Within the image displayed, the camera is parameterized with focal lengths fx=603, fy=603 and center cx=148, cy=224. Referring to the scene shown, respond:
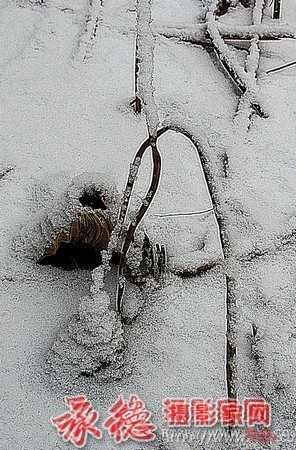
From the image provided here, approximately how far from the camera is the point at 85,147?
1.04m

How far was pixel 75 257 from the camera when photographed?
31.9 inches

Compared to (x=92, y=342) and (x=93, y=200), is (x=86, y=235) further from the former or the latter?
(x=92, y=342)

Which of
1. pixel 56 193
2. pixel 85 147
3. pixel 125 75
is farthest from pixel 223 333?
pixel 125 75

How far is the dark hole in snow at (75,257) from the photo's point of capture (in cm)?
80

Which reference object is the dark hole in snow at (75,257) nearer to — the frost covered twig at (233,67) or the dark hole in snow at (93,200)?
the dark hole in snow at (93,200)

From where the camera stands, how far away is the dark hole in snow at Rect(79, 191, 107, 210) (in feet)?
2.48

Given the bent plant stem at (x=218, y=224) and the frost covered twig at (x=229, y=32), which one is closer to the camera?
the bent plant stem at (x=218, y=224)

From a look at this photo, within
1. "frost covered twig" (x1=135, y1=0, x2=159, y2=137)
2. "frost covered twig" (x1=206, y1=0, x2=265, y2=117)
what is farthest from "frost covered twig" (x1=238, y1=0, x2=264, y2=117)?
"frost covered twig" (x1=135, y1=0, x2=159, y2=137)

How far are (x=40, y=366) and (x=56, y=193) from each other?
25 cm

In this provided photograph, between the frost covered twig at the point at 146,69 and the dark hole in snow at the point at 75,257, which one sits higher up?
the frost covered twig at the point at 146,69

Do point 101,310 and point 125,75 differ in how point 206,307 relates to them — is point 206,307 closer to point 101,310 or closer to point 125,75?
point 101,310

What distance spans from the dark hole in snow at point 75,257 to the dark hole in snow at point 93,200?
60 millimetres

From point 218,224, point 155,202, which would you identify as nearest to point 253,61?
point 155,202

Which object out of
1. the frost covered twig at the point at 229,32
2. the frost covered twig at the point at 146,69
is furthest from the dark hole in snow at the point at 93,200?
the frost covered twig at the point at 229,32
